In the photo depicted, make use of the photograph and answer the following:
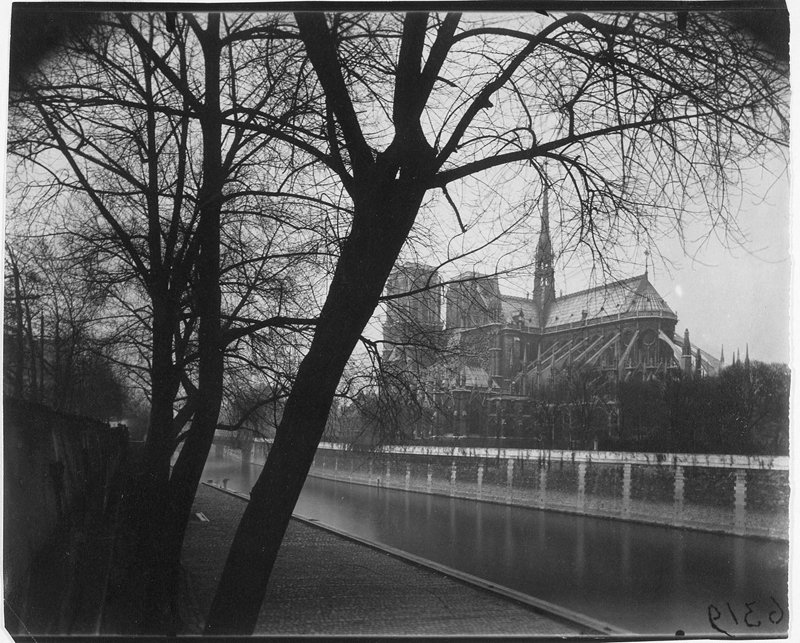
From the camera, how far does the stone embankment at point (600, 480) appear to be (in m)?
2.96

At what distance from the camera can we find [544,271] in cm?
304

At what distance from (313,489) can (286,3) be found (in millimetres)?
1919

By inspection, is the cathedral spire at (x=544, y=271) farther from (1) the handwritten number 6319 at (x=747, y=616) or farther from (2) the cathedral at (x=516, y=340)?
(1) the handwritten number 6319 at (x=747, y=616)

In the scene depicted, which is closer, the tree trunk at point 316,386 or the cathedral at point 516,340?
the tree trunk at point 316,386

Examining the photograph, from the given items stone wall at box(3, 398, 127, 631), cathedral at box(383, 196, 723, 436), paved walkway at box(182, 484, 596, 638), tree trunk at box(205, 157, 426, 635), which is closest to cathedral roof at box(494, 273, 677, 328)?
cathedral at box(383, 196, 723, 436)

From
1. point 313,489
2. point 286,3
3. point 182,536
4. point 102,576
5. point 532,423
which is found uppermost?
point 286,3

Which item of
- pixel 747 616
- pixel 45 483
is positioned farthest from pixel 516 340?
pixel 45 483

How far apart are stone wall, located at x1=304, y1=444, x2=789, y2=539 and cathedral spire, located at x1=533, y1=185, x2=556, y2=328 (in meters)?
0.63

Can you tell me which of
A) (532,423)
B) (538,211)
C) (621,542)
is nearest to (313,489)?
(532,423)

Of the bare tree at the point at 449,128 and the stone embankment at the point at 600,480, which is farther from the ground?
the bare tree at the point at 449,128

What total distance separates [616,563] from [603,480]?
12.8 inches

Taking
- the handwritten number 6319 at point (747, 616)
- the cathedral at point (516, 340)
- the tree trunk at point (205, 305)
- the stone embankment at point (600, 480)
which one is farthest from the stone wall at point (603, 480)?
the tree trunk at point (205, 305)

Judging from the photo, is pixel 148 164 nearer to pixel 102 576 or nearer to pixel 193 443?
pixel 193 443

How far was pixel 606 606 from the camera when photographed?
2.95 metres
